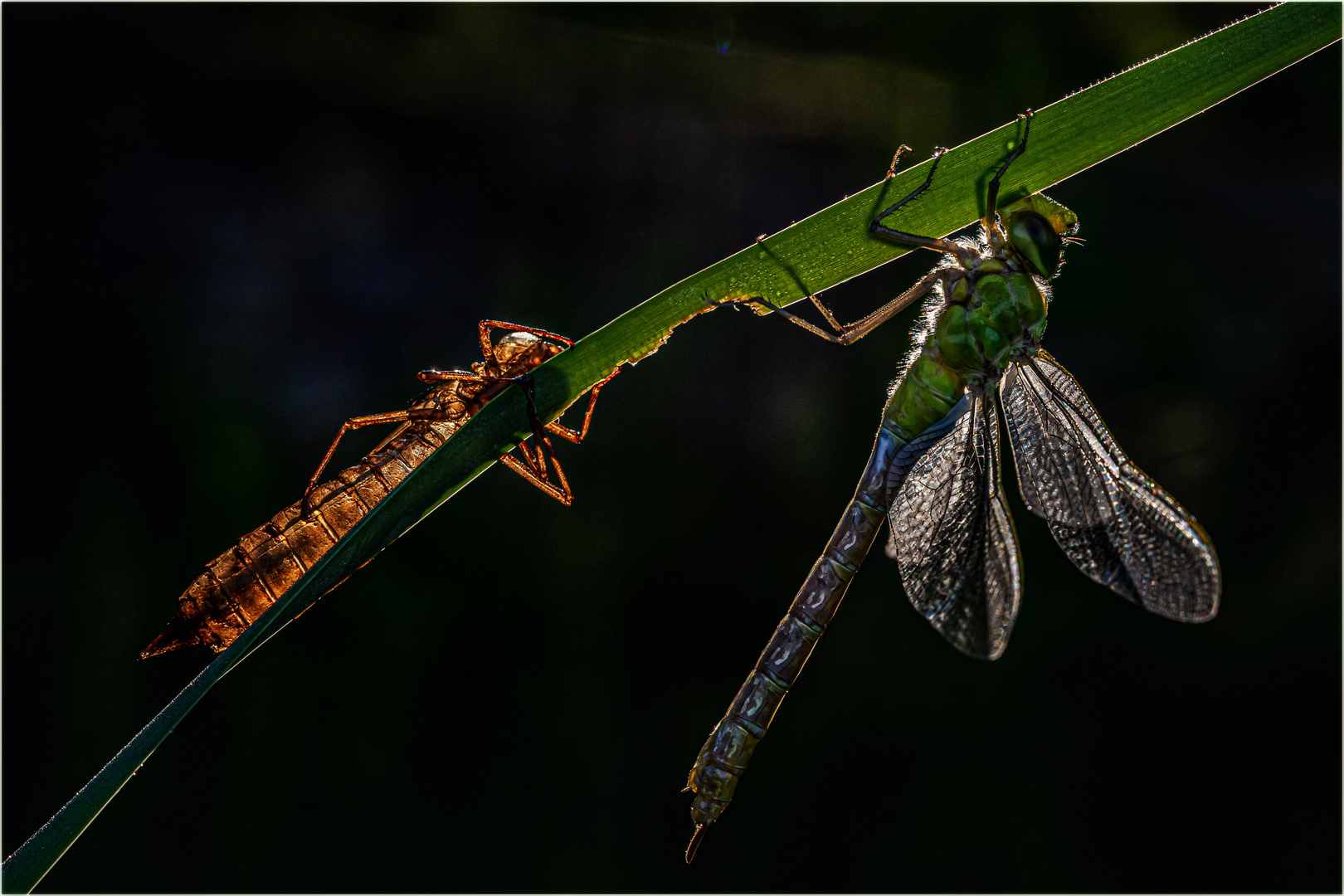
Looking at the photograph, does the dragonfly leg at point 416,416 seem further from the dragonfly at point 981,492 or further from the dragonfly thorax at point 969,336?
the dragonfly thorax at point 969,336

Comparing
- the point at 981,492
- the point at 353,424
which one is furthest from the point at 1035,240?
the point at 353,424

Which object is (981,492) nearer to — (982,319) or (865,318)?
(982,319)

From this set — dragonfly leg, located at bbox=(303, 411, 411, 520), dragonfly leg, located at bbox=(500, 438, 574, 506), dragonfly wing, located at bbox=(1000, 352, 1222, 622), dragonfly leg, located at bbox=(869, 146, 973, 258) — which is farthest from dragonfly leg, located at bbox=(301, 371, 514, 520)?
dragonfly wing, located at bbox=(1000, 352, 1222, 622)

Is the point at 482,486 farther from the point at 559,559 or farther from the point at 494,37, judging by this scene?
the point at 494,37

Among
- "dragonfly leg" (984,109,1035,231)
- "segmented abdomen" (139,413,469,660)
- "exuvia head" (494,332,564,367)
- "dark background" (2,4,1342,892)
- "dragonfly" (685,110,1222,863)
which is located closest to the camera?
"dragonfly leg" (984,109,1035,231)

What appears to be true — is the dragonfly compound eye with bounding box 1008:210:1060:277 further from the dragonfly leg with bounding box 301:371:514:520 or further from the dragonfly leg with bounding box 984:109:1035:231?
the dragonfly leg with bounding box 301:371:514:520

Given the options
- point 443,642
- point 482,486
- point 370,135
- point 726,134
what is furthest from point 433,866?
point 726,134

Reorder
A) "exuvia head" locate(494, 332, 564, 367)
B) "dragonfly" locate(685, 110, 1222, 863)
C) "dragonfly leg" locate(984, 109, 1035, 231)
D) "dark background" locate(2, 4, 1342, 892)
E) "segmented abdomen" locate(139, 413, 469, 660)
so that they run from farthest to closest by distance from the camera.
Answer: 1. "dark background" locate(2, 4, 1342, 892)
2. "exuvia head" locate(494, 332, 564, 367)
3. "dragonfly" locate(685, 110, 1222, 863)
4. "segmented abdomen" locate(139, 413, 469, 660)
5. "dragonfly leg" locate(984, 109, 1035, 231)
